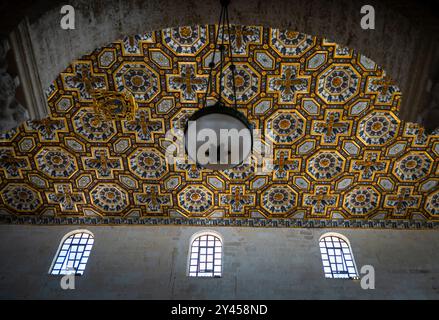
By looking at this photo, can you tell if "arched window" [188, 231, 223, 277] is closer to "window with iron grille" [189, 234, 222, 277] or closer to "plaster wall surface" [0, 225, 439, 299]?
"window with iron grille" [189, 234, 222, 277]

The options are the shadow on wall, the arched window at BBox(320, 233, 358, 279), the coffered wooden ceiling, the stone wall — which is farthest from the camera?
the arched window at BBox(320, 233, 358, 279)

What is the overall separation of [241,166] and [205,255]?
2.17 metres

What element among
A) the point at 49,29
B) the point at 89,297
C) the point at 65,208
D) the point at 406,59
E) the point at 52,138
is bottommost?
the point at 89,297

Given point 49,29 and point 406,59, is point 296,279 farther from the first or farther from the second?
point 49,29

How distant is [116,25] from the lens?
19.3ft

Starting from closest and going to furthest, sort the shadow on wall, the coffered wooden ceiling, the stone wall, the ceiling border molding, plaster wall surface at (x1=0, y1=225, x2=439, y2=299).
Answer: the shadow on wall → the stone wall → the coffered wooden ceiling → plaster wall surface at (x1=0, y1=225, x2=439, y2=299) → the ceiling border molding

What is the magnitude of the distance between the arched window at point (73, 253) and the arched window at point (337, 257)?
5314mm

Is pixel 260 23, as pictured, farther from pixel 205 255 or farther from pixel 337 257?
pixel 337 257

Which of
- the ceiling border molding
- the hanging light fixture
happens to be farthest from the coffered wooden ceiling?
the hanging light fixture

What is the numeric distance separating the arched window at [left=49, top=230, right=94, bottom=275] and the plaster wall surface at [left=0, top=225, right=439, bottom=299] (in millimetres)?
164

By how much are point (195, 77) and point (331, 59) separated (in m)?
2.53

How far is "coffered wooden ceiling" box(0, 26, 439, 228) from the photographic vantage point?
8.17 metres

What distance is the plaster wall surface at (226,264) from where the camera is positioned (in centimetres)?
927

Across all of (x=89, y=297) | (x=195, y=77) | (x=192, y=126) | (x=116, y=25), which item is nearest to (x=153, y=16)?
(x=116, y=25)
